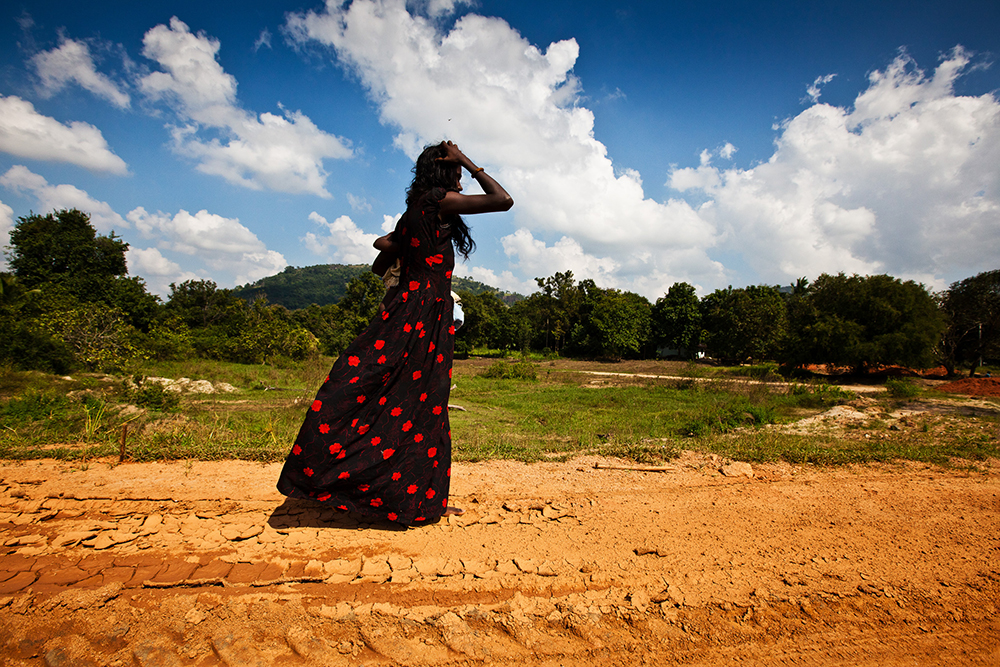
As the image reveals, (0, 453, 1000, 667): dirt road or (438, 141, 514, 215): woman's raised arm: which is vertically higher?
(438, 141, 514, 215): woman's raised arm

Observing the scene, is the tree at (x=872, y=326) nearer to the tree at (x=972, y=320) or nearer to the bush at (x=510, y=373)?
the tree at (x=972, y=320)

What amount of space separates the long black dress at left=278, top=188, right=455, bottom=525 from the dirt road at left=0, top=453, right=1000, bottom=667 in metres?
0.30

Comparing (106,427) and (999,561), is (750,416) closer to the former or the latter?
(999,561)

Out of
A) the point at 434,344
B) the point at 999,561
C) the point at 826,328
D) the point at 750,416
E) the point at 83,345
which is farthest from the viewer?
the point at 826,328

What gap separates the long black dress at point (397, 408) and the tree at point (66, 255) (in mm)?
32048

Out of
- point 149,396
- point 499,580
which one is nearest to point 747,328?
point 149,396

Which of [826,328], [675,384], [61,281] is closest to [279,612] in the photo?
[675,384]

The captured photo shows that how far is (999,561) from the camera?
2869 millimetres

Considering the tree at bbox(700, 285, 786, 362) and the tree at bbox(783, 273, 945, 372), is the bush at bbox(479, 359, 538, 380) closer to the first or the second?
the tree at bbox(783, 273, 945, 372)

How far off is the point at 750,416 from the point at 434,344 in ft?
25.7

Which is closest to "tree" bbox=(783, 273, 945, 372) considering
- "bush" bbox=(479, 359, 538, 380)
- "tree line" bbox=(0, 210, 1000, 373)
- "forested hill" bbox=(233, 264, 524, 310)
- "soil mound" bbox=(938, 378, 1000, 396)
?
"tree line" bbox=(0, 210, 1000, 373)

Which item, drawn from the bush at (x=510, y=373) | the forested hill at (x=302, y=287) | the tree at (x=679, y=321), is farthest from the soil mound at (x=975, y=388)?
the forested hill at (x=302, y=287)

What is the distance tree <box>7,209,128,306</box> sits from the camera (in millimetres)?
26906

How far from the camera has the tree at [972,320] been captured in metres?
20.4
